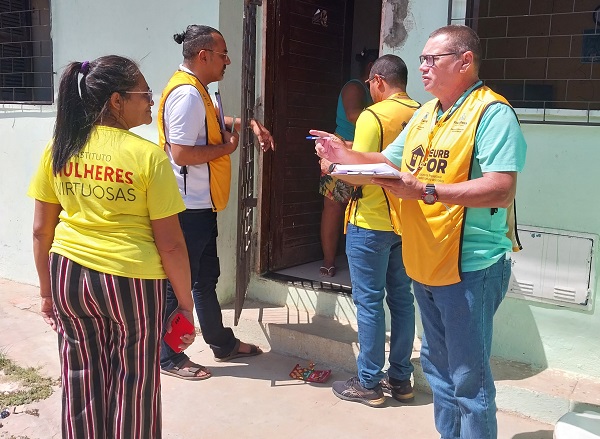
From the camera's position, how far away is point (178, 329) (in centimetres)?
236

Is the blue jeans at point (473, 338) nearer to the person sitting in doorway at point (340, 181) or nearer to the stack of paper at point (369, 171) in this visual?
the stack of paper at point (369, 171)

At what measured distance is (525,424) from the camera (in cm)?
311

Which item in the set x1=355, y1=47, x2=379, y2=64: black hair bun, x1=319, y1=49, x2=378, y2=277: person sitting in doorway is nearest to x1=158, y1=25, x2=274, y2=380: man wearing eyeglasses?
x1=319, y1=49, x2=378, y2=277: person sitting in doorway

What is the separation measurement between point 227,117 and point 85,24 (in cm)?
179

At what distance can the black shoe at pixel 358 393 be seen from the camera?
3291 mm

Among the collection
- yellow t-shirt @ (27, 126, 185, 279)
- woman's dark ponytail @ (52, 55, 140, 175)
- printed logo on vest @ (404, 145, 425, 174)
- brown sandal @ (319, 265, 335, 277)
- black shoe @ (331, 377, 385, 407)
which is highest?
woman's dark ponytail @ (52, 55, 140, 175)

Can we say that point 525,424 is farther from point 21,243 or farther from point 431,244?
point 21,243

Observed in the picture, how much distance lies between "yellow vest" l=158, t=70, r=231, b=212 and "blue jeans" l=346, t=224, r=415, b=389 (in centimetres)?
90

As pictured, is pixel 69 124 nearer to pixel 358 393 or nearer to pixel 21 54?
pixel 358 393

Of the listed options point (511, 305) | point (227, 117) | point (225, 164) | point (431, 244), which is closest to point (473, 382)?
point (431, 244)

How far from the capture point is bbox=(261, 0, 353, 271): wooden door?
180 inches

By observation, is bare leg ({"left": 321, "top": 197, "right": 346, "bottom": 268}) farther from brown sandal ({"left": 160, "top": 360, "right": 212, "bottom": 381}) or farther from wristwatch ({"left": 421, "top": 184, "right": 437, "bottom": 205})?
wristwatch ({"left": 421, "top": 184, "right": 437, "bottom": 205})

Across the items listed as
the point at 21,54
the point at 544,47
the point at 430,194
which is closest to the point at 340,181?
the point at 430,194

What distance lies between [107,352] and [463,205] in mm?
1462
